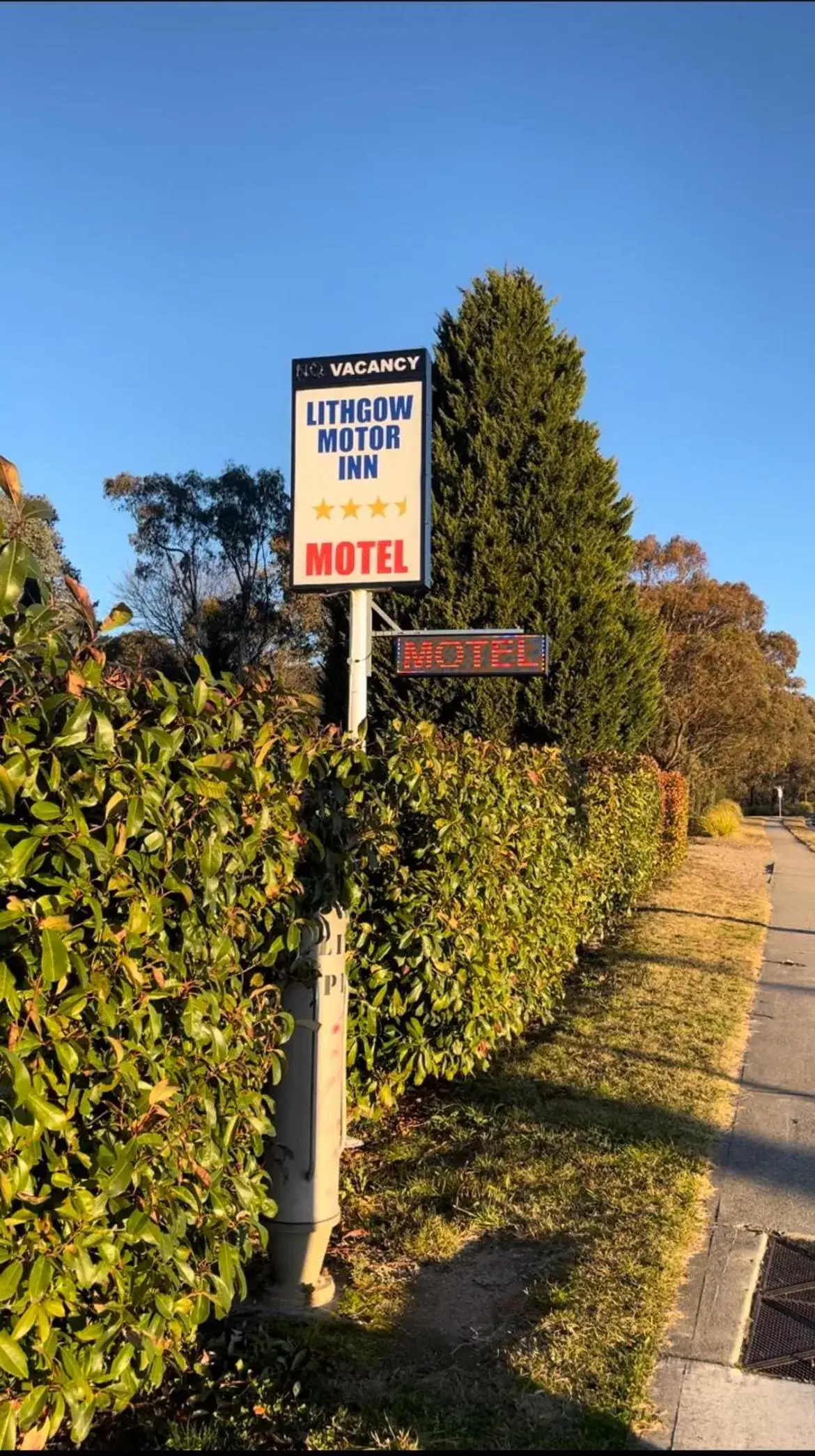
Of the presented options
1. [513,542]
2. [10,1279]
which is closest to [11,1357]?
[10,1279]

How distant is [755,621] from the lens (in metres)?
38.2

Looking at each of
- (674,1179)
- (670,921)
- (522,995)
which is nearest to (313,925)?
(674,1179)

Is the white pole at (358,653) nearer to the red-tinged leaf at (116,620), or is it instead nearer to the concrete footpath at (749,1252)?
the concrete footpath at (749,1252)

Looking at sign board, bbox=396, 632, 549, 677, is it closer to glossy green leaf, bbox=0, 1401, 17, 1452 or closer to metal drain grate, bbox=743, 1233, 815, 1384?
metal drain grate, bbox=743, 1233, 815, 1384

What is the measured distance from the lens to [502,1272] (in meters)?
3.81

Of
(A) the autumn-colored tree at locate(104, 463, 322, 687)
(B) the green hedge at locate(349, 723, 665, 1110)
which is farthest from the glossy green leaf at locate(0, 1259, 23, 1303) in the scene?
(A) the autumn-colored tree at locate(104, 463, 322, 687)

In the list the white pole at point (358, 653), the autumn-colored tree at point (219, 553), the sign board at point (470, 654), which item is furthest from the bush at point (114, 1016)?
the autumn-colored tree at point (219, 553)

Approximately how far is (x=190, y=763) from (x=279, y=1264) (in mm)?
1911

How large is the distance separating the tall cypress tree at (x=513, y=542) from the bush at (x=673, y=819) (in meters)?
1.39

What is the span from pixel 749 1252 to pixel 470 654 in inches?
241

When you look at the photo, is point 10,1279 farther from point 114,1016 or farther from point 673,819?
point 673,819

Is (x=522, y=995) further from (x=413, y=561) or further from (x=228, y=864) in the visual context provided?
(x=228, y=864)

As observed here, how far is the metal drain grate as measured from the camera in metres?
3.21

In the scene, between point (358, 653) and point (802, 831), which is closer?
point (358, 653)
